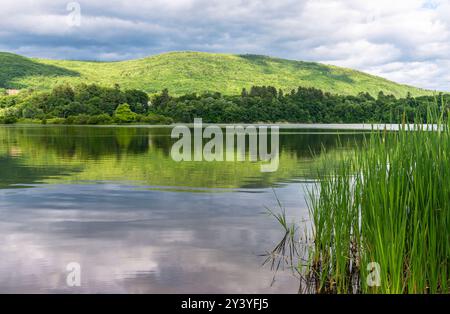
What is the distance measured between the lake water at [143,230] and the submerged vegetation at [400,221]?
1.29 meters

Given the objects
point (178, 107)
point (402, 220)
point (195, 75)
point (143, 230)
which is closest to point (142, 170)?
point (143, 230)

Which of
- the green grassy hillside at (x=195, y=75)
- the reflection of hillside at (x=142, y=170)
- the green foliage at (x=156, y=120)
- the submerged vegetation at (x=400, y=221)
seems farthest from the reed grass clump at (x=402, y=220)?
the green grassy hillside at (x=195, y=75)

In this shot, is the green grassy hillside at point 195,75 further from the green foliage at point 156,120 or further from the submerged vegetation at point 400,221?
the submerged vegetation at point 400,221

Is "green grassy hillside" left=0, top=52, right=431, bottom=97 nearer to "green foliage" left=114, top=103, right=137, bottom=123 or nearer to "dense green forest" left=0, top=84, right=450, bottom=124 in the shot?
"dense green forest" left=0, top=84, right=450, bottom=124

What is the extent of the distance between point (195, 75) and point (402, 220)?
167 metres

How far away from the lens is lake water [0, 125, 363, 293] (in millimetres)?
8086

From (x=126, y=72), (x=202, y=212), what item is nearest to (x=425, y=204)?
(x=202, y=212)

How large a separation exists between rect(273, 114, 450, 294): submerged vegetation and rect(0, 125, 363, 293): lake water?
129 centimetres

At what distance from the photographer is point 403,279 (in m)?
6.53

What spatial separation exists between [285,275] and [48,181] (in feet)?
44.0

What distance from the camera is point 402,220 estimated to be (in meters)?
6.26

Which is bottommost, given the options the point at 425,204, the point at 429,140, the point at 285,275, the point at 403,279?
the point at 285,275

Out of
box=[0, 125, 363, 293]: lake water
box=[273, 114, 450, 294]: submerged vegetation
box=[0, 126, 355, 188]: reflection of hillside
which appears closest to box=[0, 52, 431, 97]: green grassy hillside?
box=[0, 126, 355, 188]: reflection of hillside
